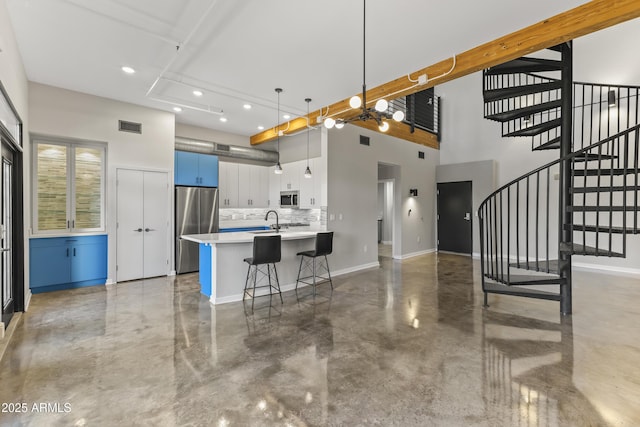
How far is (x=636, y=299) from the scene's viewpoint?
431 cm

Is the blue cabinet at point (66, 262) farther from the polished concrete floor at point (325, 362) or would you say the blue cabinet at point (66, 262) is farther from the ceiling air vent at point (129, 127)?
the ceiling air vent at point (129, 127)

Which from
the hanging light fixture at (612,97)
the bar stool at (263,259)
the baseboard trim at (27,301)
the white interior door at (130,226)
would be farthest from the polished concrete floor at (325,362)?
the hanging light fixture at (612,97)

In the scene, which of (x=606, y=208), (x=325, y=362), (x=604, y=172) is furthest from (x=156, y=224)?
(x=604, y=172)

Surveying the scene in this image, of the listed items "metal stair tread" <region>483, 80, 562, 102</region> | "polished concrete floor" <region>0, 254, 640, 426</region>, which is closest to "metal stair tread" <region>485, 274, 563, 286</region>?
"polished concrete floor" <region>0, 254, 640, 426</region>

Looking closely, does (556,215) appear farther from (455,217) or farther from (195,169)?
(195,169)

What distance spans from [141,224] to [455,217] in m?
7.92

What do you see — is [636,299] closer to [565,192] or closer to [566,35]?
[565,192]

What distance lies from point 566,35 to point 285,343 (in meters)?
4.23

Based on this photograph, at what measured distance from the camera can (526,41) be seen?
124 inches

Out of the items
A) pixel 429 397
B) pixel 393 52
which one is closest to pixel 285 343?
pixel 429 397

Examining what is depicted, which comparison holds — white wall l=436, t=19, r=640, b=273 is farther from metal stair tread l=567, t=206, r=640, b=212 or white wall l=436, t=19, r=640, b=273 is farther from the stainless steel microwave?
the stainless steel microwave

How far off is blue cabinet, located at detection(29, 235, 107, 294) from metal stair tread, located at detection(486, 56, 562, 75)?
6842 millimetres

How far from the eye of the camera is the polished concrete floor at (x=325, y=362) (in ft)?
6.46

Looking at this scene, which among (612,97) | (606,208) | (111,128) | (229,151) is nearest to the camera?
(606,208)
